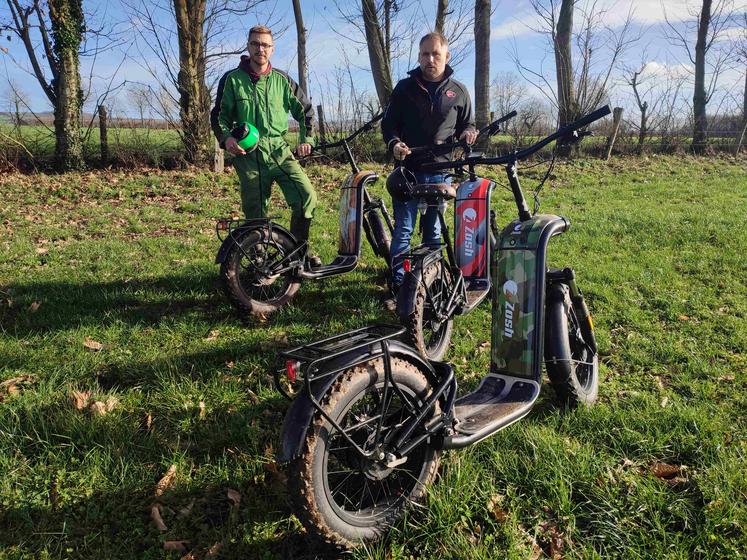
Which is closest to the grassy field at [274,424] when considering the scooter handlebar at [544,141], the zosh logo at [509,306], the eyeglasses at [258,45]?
the zosh logo at [509,306]

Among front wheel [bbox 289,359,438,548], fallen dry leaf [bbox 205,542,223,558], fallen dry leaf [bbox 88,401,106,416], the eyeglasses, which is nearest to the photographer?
front wheel [bbox 289,359,438,548]

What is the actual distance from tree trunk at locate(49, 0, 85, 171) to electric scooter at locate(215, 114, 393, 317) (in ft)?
29.8

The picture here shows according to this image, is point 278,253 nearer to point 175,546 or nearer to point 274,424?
point 274,424

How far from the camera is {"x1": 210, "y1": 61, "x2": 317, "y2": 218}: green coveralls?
4422 mm

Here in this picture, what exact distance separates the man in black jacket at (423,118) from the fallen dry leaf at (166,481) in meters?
2.31

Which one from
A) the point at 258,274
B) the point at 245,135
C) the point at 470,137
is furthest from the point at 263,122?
the point at 470,137

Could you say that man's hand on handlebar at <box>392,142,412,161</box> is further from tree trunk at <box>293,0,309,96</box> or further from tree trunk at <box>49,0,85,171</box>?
tree trunk at <box>293,0,309,96</box>

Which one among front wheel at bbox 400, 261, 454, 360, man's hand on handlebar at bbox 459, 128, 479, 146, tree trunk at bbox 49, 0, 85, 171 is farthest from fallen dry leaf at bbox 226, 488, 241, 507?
tree trunk at bbox 49, 0, 85, 171

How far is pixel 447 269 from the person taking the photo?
12.3 ft

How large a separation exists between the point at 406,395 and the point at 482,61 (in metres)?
13.9

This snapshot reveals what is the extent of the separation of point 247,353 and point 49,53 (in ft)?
38.7

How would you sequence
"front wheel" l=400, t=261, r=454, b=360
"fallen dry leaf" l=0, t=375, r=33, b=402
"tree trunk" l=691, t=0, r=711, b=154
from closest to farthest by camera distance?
1. "fallen dry leaf" l=0, t=375, r=33, b=402
2. "front wheel" l=400, t=261, r=454, b=360
3. "tree trunk" l=691, t=0, r=711, b=154

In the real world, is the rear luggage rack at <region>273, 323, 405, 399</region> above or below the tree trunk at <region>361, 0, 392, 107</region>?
below

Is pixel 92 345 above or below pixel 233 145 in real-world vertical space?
below
